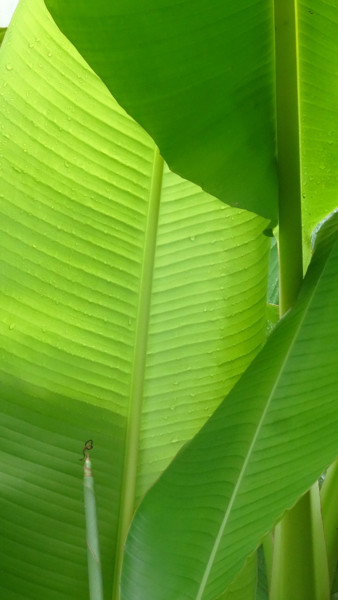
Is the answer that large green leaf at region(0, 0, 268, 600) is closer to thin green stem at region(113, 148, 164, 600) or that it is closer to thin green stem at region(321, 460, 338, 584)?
thin green stem at region(113, 148, 164, 600)

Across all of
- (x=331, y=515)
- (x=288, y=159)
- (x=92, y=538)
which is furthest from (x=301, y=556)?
(x=288, y=159)

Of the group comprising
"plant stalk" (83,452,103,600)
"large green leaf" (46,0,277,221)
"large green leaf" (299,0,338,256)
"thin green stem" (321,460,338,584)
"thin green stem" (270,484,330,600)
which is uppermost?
"large green leaf" (299,0,338,256)

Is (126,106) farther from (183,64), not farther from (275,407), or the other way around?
(275,407)

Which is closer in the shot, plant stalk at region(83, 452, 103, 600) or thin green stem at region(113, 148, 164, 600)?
plant stalk at region(83, 452, 103, 600)

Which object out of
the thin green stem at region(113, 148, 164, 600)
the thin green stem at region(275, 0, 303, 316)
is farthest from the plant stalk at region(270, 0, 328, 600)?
the thin green stem at region(113, 148, 164, 600)

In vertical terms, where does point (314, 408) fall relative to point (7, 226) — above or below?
below

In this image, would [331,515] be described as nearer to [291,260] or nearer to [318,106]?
[291,260]

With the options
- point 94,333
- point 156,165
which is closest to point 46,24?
point 156,165
